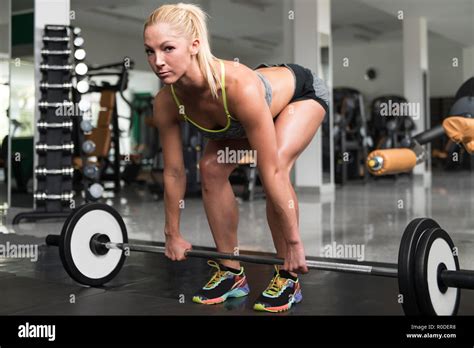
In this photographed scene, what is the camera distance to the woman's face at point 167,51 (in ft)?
5.01

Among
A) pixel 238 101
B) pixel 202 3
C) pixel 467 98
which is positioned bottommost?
pixel 238 101

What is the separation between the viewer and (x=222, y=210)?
6.26 ft

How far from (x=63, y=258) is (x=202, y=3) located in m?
6.59

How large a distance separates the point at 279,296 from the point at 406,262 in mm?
466

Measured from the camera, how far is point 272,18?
1002 centimetres

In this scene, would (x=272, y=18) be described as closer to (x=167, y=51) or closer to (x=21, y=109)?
(x=21, y=109)

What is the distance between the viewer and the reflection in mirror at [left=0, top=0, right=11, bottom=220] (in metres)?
4.82

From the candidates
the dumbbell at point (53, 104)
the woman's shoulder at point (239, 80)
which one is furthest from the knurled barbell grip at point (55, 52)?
the woman's shoulder at point (239, 80)

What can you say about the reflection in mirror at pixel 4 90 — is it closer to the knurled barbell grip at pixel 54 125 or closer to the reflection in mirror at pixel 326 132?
the knurled barbell grip at pixel 54 125

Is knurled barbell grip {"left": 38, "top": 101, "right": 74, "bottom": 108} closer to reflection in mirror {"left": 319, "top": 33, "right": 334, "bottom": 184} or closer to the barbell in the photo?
the barbell

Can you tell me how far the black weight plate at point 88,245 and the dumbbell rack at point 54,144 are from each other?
2.04 m
